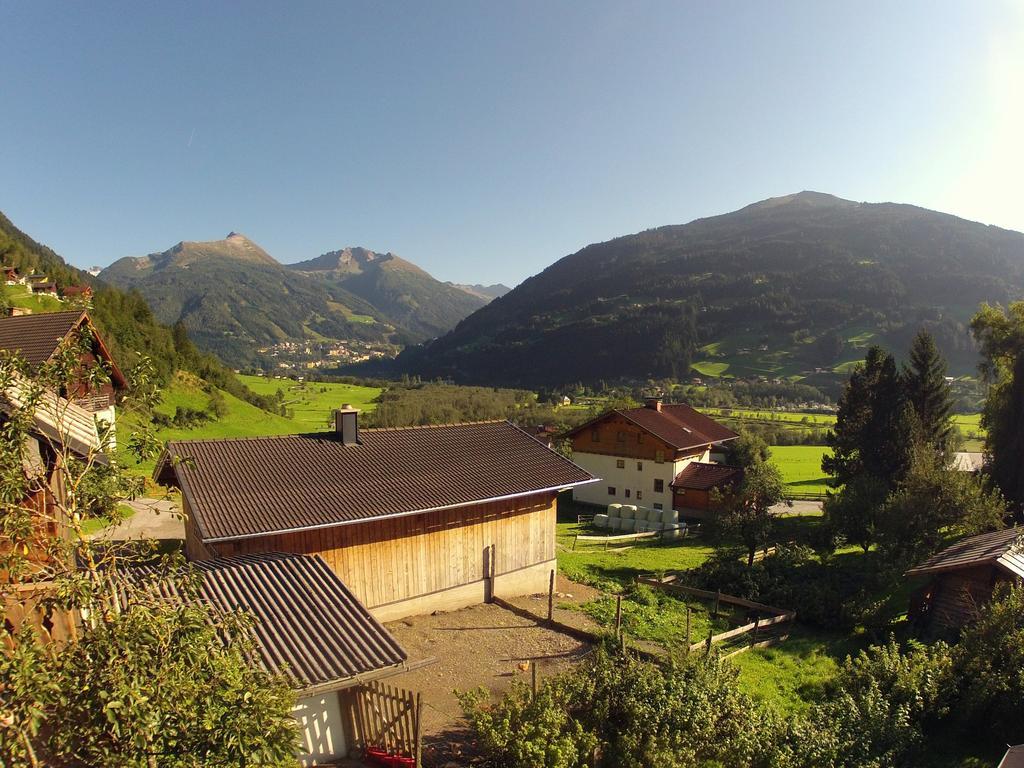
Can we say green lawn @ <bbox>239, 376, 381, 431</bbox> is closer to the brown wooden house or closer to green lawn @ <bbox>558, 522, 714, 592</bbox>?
the brown wooden house

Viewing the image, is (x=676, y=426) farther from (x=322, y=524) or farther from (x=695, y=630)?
(x=322, y=524)

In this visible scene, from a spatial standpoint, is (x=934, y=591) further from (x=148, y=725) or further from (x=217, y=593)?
(x=148, y=725)

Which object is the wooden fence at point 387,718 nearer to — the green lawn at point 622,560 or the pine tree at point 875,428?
the green lawn at point 622,560

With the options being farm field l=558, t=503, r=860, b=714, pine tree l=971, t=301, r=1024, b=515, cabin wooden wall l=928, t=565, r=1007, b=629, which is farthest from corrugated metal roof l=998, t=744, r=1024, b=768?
pine tree l=971, t=301, r=1024, b=515

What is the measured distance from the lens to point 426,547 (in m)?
17.3

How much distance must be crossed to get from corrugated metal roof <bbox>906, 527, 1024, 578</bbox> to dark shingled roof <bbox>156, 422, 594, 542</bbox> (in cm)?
1080

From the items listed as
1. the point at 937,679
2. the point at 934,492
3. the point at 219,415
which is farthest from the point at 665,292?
the point at 937,679

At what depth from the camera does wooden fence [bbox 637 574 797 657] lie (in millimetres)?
17656

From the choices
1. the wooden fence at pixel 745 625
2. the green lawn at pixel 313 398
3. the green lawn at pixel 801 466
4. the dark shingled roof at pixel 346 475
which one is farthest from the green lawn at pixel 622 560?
the green lawn at pixel 313 398

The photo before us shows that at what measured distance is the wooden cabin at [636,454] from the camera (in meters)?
41.9

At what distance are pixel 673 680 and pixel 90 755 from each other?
833 centimetres

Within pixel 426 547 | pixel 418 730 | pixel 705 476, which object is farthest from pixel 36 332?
pixel 705 476

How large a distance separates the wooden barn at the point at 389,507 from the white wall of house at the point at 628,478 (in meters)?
21.9

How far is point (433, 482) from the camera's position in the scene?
1817 centimetres
